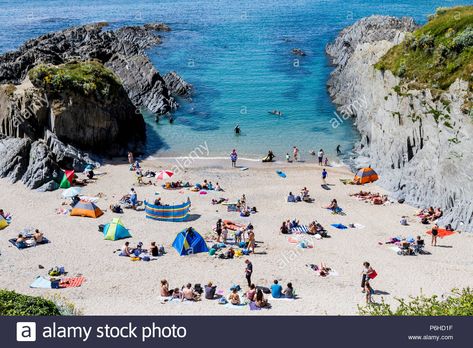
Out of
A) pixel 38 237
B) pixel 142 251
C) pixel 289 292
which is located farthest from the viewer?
pixel 38 237

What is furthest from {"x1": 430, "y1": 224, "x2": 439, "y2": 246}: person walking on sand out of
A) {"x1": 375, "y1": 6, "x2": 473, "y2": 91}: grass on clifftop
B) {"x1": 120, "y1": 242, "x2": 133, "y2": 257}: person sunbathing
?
{"x1": 120, "y1": 242, "x2": 133, "y2": 257}: person sunbathing

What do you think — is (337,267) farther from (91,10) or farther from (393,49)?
(91,10)

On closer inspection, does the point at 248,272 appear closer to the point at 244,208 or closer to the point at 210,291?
the point at 210,291

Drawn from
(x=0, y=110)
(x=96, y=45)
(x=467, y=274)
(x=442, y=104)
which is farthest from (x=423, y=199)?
(x=96, y=45)

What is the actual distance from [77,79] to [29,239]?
59.2ft

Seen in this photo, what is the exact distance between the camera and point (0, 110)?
46.5 meters

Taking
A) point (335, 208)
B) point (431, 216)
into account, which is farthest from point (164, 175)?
point (431, 216)

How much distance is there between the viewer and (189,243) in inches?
1249

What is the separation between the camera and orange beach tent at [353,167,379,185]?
140 feet

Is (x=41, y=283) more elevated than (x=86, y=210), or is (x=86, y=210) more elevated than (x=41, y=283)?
(x=86, y=210)

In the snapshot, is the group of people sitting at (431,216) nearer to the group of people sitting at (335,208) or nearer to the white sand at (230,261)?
the white sand at (230,261)

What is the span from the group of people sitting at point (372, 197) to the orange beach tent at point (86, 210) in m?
17.3

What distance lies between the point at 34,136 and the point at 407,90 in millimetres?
28285

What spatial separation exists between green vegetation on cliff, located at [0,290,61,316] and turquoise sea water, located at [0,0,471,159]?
30.7 meters
